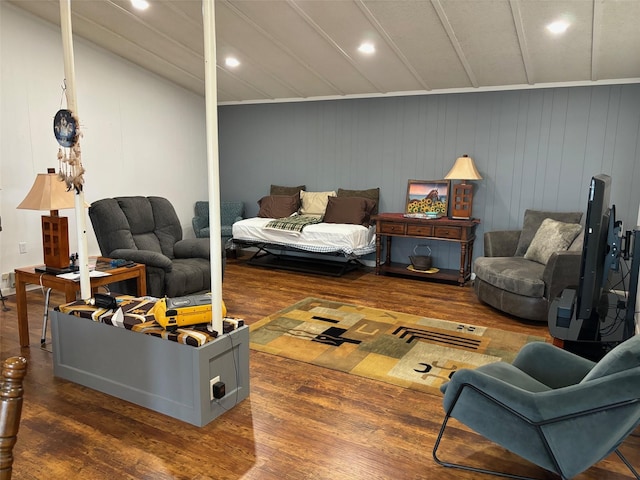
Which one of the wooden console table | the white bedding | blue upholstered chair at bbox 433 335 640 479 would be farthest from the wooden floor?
the wooden console table

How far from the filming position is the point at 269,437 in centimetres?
229

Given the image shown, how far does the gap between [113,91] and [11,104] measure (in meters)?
1.27

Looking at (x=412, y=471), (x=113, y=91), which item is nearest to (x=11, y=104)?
(x=113, y=91)

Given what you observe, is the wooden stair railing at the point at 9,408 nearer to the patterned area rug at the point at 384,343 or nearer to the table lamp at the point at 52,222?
the patterned area rug at the point at 384,343

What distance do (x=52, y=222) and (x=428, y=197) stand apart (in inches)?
161

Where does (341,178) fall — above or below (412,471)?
above

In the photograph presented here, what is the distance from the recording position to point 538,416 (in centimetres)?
175

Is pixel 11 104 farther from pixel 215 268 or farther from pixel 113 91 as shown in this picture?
pixel 215 268

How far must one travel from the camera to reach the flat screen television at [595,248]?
2230mm

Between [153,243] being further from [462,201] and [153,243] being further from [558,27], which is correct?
[558,27]

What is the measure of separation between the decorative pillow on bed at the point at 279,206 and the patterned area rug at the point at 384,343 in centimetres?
229

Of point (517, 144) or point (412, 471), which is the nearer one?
point (412, 471)

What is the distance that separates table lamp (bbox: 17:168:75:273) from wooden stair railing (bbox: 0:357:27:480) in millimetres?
2535

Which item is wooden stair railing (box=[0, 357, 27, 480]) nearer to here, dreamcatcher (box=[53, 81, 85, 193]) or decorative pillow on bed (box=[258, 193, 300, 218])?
dreamcatcher (box=[53, 81, 85, 193])
